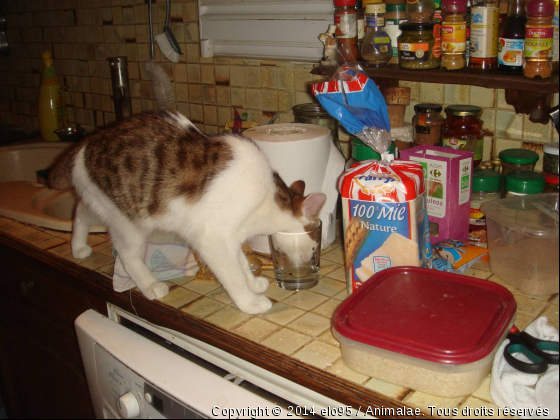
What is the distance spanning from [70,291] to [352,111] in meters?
0.84

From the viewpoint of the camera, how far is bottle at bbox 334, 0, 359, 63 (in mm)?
1286

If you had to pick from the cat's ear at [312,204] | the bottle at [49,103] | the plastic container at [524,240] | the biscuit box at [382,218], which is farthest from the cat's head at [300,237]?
the bottle at [49,103]

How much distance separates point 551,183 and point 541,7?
36 cm

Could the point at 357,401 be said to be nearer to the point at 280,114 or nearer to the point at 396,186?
the point at 396,186

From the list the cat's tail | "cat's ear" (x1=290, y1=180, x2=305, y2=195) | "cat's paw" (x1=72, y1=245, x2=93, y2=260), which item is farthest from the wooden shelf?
"cat's paw" (x1=72, y1=245, x2=93, y2=260)

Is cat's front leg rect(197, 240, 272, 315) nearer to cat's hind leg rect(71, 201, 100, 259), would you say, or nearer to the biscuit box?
the biscuit box

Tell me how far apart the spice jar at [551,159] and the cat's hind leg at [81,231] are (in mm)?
1047

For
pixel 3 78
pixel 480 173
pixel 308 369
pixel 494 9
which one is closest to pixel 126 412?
pixel 308 369

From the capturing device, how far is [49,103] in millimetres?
2195

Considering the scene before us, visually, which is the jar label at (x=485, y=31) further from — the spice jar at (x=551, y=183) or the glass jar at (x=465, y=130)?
the spice jar at (x=551, y=183)

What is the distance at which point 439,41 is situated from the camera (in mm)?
1169

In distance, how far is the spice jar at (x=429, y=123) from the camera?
1.27 metres

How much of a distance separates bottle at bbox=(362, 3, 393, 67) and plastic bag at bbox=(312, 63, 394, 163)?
8.0 inches

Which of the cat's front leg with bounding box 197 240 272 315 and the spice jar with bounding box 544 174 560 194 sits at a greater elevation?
the spice jar with bounding box 544 174 560 194
